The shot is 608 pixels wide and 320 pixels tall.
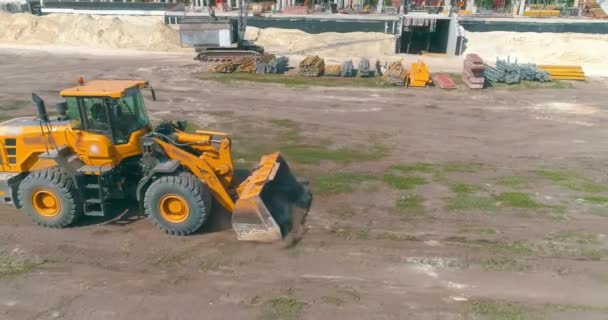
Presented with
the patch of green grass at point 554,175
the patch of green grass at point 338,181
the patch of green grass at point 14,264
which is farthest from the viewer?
the patch of green grass at point 554,175

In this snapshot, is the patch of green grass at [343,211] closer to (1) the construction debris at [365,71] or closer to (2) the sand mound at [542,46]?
(1) the construction debris at [365,71]

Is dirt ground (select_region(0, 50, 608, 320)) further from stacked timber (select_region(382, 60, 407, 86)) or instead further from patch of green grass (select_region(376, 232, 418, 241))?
stacked timber (select_region(382, 60, 407, 86))

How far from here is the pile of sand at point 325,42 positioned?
34156mm

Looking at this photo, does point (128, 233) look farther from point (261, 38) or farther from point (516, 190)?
point (261, 38)

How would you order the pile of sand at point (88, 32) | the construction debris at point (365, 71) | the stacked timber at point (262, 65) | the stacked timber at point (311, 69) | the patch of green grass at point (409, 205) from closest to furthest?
the patch of green grass at point (409, 205), the stacked timber at point (311, 69), the construction debris at point (365, 71), the stacked timber at point (262, 65), the pile of sand at point (88, 32)

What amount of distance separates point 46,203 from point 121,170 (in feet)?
5.00

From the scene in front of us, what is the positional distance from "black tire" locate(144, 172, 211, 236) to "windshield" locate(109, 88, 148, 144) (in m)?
1.12

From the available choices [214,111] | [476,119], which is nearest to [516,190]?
[476,119]

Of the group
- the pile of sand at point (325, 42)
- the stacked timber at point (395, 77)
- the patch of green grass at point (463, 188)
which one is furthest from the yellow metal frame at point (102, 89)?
the pile of sand at point (325, 42)

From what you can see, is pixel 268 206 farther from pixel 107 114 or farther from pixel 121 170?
pixel 107 114

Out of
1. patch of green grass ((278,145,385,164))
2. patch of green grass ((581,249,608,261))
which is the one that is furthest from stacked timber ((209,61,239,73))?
patch of green grass ((581,249,608,261))

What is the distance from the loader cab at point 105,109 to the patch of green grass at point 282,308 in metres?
4.06

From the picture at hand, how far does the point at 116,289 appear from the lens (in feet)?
24.0

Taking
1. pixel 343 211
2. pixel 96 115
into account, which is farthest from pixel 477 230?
pixel 96 115
